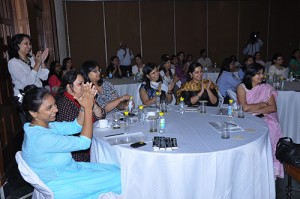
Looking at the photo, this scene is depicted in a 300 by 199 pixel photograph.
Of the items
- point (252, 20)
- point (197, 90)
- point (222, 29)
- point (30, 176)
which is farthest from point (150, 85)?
point (252, 20)

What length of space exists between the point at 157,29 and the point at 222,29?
2614 mm

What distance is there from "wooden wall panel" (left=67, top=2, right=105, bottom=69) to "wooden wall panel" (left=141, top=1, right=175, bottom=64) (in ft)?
5.08

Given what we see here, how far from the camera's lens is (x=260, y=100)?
11.2 ft

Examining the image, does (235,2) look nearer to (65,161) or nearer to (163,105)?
(163,105)

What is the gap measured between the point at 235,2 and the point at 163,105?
30.5ft

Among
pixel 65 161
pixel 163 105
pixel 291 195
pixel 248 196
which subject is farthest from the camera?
pixel 163 105

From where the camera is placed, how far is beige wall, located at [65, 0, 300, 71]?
10.1 meters

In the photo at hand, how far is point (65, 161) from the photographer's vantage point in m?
2.06

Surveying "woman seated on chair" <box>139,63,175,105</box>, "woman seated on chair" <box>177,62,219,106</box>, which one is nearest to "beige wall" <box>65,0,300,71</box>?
"woman seated on chair" <box>139,63,175,105</box>

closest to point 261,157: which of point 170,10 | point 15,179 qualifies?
point 15,179

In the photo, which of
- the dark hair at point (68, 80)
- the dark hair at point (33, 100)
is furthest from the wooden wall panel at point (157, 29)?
the dark hair at point (33, 100)

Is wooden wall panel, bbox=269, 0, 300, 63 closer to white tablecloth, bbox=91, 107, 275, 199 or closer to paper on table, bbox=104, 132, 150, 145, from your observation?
white tablecloth, bbox=91, 107, 275, 199

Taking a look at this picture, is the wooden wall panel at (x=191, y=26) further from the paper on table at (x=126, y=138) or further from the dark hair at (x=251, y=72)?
the paper on table at (x=126, y=138)

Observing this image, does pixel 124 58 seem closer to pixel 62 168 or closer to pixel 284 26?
pixel 284 26
